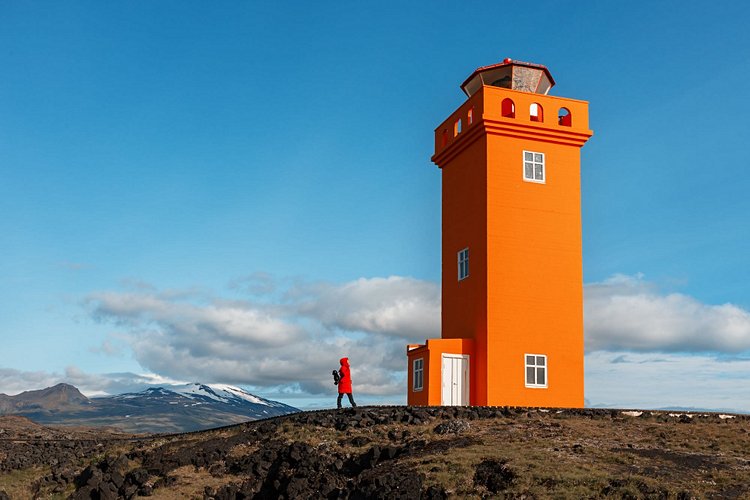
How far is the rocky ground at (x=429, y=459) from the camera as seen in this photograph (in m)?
17.9

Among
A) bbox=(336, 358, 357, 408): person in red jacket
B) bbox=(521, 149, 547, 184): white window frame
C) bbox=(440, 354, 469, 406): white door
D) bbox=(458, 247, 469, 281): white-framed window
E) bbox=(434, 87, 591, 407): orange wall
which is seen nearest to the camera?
bbox=(336, 358, 357, 408): person in red jacket

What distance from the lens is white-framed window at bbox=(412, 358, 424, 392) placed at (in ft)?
103

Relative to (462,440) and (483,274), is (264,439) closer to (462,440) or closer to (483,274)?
(462,440)

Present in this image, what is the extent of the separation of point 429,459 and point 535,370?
1167 centimetres

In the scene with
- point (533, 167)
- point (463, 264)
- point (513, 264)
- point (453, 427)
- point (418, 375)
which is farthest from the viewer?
point (463, 264)

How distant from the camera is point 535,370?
30.5 metres

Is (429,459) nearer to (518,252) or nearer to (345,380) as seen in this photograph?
(345,380)

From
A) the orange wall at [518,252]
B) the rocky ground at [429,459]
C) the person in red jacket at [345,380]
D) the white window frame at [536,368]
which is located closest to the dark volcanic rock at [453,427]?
the rocky ground at [429,459]

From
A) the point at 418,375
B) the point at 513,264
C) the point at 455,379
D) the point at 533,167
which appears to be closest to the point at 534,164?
the point at 533,167

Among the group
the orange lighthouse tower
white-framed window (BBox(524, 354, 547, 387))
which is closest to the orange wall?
the orange lighthouse tower

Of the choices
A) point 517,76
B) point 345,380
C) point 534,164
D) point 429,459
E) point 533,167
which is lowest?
point 429,459

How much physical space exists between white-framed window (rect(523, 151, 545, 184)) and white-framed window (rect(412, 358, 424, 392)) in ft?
27.6

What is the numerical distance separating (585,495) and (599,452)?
363cm

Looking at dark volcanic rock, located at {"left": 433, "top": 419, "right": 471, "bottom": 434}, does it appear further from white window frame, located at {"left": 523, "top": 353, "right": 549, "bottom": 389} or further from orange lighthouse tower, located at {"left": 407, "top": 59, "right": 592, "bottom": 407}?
white window frame, located at {"left": 523, "top": 353, "right": 549, "bottom": 389}
